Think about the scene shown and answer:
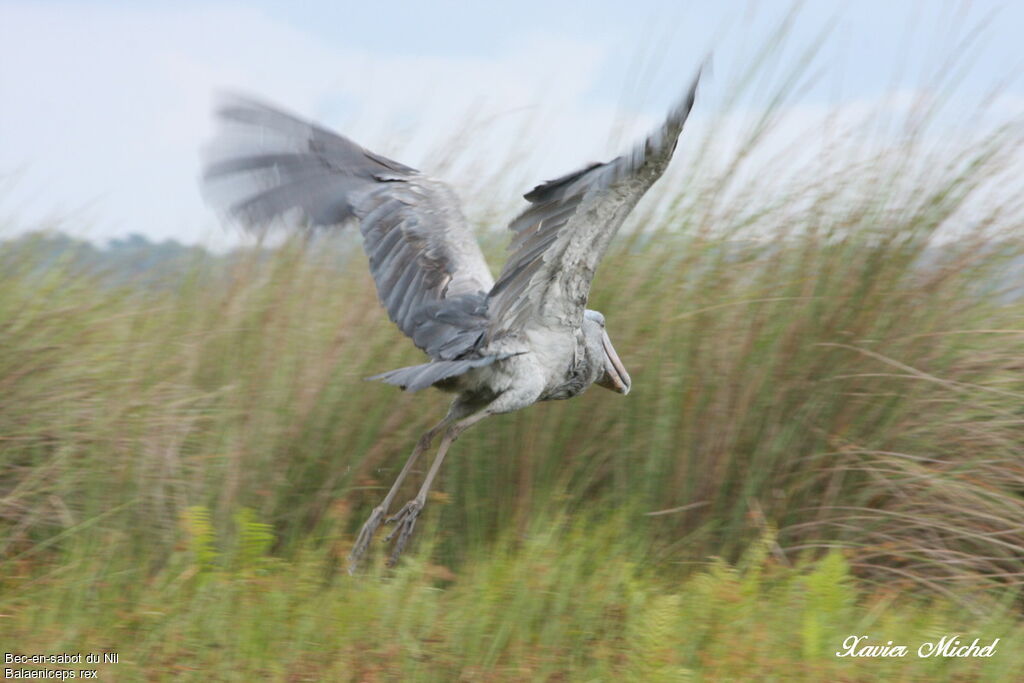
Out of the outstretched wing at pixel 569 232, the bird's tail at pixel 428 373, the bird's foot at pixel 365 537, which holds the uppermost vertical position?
the outstretched wing at pixel 569 232

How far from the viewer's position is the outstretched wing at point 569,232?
3.82m

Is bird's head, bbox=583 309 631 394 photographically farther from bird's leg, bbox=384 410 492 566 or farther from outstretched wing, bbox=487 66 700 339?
bird's leg, bbox=384 410 492 566

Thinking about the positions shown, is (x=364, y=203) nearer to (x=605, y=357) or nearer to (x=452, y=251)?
(x=452, y=251)

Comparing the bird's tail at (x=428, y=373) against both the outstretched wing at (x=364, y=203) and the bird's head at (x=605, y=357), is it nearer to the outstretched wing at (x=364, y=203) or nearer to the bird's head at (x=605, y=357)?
the outstretched wing at (x=364, y=203)

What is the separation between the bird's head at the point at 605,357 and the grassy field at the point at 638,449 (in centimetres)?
26

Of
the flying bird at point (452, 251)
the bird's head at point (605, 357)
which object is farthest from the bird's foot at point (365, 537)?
the bird's head at point (605, 357)

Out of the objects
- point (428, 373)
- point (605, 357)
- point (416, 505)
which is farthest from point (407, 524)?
point (605, 357)

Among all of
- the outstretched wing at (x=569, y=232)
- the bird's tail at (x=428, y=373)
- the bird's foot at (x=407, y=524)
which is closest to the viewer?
the outstretched wing at (x=569, y=232)

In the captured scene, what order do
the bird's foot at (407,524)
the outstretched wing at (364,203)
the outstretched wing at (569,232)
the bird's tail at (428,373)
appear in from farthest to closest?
the outstretched wing at (364,203) → the bird's foot at (407,524) → the bird's tail at (428,373) → the outstretched wing at (569,232)

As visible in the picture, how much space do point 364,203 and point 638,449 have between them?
63.9 inches

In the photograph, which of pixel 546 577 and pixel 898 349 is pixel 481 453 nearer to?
pixel 546 577

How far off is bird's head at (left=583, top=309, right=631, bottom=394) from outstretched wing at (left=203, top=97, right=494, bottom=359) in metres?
0.47

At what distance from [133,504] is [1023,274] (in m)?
3.97

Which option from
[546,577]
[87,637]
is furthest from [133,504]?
[546,577]
